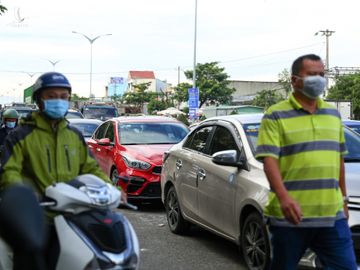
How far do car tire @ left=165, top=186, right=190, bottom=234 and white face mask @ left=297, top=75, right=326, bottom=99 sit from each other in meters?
3.95

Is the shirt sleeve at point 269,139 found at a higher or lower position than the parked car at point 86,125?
higher

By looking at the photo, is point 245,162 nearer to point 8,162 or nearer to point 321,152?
point 321,152

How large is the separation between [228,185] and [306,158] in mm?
2328

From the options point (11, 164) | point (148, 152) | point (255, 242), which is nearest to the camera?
point (11, 164)

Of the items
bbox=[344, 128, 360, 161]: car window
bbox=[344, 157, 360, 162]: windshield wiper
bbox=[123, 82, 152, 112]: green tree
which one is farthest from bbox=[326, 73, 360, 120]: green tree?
bbox=[344, 157, 360, 162]: windshield wiper

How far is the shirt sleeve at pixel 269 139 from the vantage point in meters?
3.47

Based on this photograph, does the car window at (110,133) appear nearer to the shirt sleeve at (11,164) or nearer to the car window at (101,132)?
the car window at (101,132)

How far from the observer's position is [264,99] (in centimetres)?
6488

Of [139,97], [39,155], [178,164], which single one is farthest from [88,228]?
[139,97]

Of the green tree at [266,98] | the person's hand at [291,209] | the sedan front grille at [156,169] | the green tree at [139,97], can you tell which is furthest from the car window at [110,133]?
the green tree at [139,97]

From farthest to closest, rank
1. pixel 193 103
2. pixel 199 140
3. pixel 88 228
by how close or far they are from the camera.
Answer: pixel 193 103, pixel 199 140, pixel 88 228

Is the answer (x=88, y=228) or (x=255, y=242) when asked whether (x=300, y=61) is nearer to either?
(x=88, y=228)

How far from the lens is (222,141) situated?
250 inches

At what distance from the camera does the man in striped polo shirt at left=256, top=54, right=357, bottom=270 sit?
3469mm
